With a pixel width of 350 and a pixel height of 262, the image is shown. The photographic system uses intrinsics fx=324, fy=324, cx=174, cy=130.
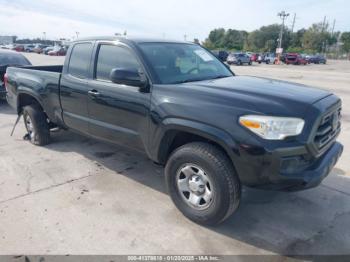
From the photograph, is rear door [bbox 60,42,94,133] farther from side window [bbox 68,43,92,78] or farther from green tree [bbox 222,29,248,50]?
green tree [bbox 222,29,248,50]

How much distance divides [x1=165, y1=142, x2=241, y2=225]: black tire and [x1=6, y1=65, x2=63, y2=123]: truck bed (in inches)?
98.2

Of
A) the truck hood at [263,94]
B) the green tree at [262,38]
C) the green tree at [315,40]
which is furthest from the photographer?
the green tree at [262,38]

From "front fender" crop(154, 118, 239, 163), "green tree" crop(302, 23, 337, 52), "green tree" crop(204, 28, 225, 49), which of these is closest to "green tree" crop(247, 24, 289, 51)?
"green tree" crop(302, 23, 337, 52)

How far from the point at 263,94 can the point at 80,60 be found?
267cm

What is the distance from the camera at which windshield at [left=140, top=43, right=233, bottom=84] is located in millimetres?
3631

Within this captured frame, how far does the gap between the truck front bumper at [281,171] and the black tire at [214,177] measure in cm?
13

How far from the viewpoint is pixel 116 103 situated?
383 centimetres

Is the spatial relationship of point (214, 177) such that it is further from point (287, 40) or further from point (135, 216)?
point (287, 40)

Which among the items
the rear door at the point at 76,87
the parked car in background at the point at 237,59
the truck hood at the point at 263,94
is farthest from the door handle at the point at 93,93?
the parked car in background at the point at 237,59

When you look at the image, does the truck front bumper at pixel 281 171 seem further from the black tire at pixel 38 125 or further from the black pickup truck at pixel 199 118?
the black tire at pixel 38 125

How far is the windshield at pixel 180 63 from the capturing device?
11.9 ft

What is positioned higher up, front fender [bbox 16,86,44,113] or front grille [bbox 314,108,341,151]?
front grille [bbox 314,108,341,151]

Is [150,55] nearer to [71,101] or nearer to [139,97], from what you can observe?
[139,97]

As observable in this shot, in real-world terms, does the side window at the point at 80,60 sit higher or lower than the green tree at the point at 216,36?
lower
